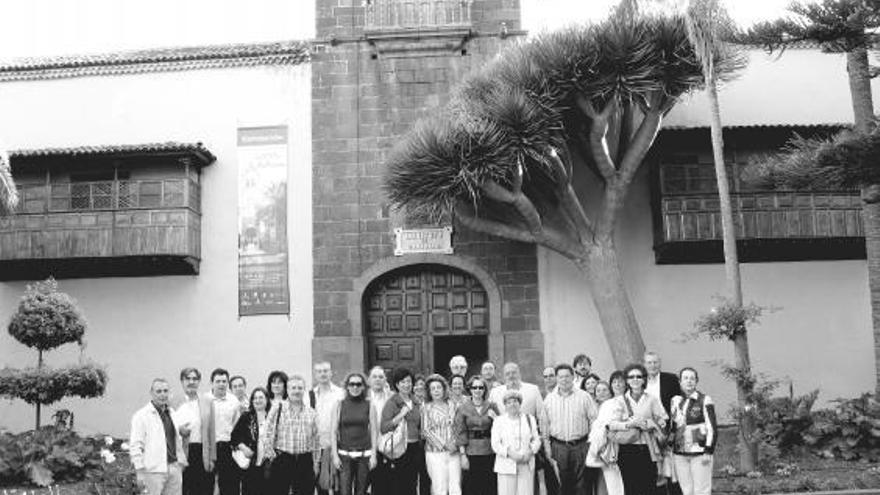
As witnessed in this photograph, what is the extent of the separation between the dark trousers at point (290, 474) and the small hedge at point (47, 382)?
6.44m

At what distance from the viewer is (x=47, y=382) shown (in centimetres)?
1445

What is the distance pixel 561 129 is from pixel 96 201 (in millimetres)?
8879

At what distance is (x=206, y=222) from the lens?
1820 centimetres

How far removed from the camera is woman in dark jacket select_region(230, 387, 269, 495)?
977 cm

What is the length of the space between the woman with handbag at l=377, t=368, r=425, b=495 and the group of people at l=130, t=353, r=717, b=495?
0.01 m

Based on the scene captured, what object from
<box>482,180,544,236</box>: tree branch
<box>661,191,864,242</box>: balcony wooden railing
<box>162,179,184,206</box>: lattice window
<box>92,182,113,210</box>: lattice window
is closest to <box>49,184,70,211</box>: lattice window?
<box>92,182,113,210</box>: lattice window

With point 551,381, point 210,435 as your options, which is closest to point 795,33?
point 551,381

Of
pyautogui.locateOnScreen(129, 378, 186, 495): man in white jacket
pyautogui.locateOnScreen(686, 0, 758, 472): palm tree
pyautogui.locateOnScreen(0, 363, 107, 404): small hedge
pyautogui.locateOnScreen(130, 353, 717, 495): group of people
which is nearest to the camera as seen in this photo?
pyautogui.locateOnScreen(129, 378, 186, 495): man in white jacket

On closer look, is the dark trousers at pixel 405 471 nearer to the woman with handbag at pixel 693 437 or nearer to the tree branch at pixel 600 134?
the woman with handbag at pixel 693 437

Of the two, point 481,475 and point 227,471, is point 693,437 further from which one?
point 227,471

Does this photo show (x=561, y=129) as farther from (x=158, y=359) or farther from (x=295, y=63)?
(x=158, y=359)

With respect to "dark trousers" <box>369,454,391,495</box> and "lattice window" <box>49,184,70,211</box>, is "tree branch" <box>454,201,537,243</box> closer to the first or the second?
"dark trousers" <box>369,454,391,495</box>

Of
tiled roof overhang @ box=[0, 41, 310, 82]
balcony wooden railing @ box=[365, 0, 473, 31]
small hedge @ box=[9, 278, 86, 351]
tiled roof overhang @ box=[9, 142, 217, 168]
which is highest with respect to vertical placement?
balcony wooden railing @ box=[365, 0, 473, 31]

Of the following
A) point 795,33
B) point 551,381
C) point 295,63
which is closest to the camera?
point 795,33
